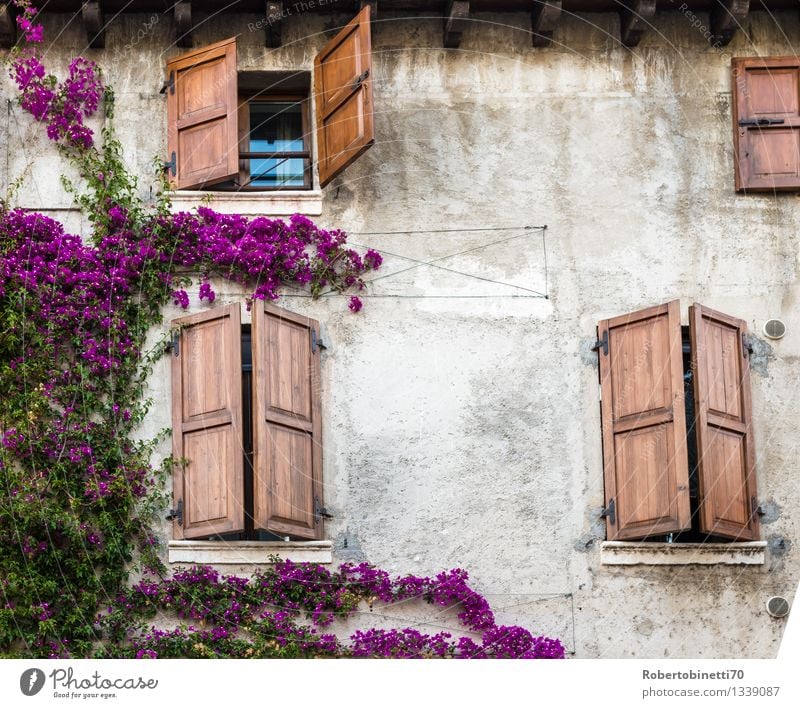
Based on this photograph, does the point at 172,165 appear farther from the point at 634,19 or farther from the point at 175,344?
the point at 634,19

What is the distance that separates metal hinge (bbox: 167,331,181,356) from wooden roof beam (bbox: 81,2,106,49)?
281 centimetres

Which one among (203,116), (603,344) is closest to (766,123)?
(603,344)

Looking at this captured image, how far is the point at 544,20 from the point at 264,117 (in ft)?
8.51

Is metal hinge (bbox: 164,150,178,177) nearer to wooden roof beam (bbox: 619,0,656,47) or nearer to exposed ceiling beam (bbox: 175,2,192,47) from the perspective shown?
exposed ceiling beam (bbox: 175,2,192,47)

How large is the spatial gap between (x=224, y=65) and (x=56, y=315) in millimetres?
2589

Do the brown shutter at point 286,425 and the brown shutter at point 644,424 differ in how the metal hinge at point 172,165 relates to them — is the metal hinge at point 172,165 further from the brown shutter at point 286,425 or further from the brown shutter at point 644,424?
the brown shutter at point 644,424

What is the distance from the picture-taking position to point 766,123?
15.7 metres

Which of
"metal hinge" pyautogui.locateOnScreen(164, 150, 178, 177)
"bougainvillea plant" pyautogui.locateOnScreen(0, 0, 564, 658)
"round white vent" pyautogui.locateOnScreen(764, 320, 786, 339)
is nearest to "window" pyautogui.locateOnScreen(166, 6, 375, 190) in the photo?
"metal hinge" pyautogui.locateOnScreen(164, 150, 178, 177)

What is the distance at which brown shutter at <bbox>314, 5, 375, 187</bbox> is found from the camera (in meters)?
14.7

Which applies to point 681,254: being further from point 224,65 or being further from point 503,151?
point 224,65

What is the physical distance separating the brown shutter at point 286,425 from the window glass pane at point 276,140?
61.3 inches

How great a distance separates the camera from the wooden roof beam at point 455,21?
15539mm

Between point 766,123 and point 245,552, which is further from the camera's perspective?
point 766,123

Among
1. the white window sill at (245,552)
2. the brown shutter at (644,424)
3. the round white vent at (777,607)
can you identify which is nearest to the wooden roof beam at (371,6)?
the brown shutter at (644,424)
